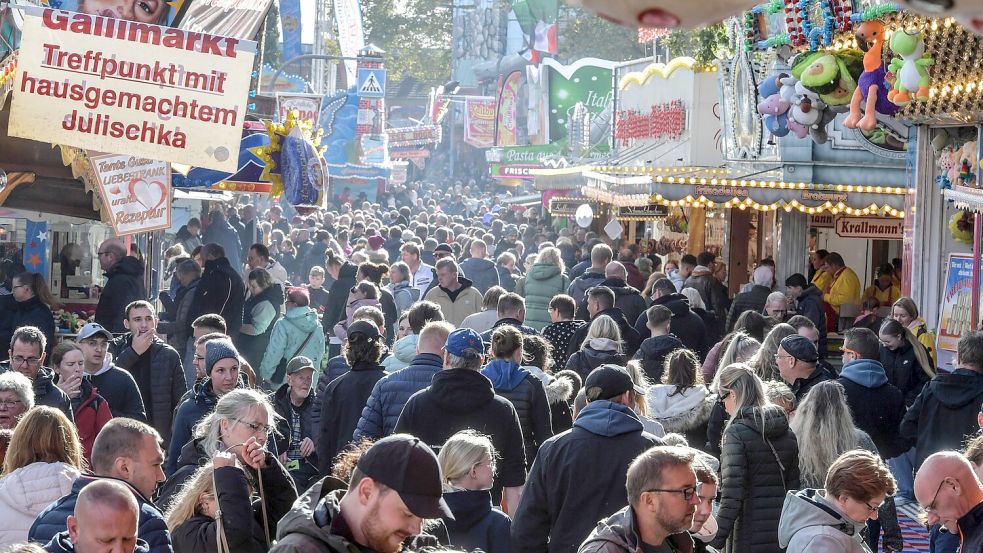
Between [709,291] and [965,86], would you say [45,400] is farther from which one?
[709,291]

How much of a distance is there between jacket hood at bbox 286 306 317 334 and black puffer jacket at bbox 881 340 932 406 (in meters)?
4.82

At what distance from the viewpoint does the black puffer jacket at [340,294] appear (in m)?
15.4

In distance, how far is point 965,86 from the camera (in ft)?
37.1

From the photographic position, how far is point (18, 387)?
6.98m

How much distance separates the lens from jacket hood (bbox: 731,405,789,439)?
6.70 meters

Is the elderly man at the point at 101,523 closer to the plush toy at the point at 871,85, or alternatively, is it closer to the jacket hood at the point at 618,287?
the plush toy at the point at 871,85

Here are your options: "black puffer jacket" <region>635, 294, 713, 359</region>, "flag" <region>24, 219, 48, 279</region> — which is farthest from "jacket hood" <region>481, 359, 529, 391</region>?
"flag" <region>24, 219, 48, 279</region>

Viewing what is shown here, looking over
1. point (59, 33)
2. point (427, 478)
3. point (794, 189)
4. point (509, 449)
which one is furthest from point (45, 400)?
point (794, 189)

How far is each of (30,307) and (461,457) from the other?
22.9 ft

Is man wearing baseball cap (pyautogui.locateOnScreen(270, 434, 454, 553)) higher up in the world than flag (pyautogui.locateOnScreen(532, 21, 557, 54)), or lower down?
lower down

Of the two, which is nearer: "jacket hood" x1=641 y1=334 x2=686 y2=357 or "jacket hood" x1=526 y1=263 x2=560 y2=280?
"jacket hood" x1=641 y1=334 x2=686 y2=357

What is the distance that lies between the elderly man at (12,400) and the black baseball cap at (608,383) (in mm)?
2898

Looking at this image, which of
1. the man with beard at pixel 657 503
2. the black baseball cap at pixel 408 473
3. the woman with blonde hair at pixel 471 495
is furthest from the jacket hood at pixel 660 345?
the black baseball cap at pixel 408 473

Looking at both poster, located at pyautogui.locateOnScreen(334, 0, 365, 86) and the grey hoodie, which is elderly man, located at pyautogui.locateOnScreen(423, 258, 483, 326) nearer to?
the grey hoodie
